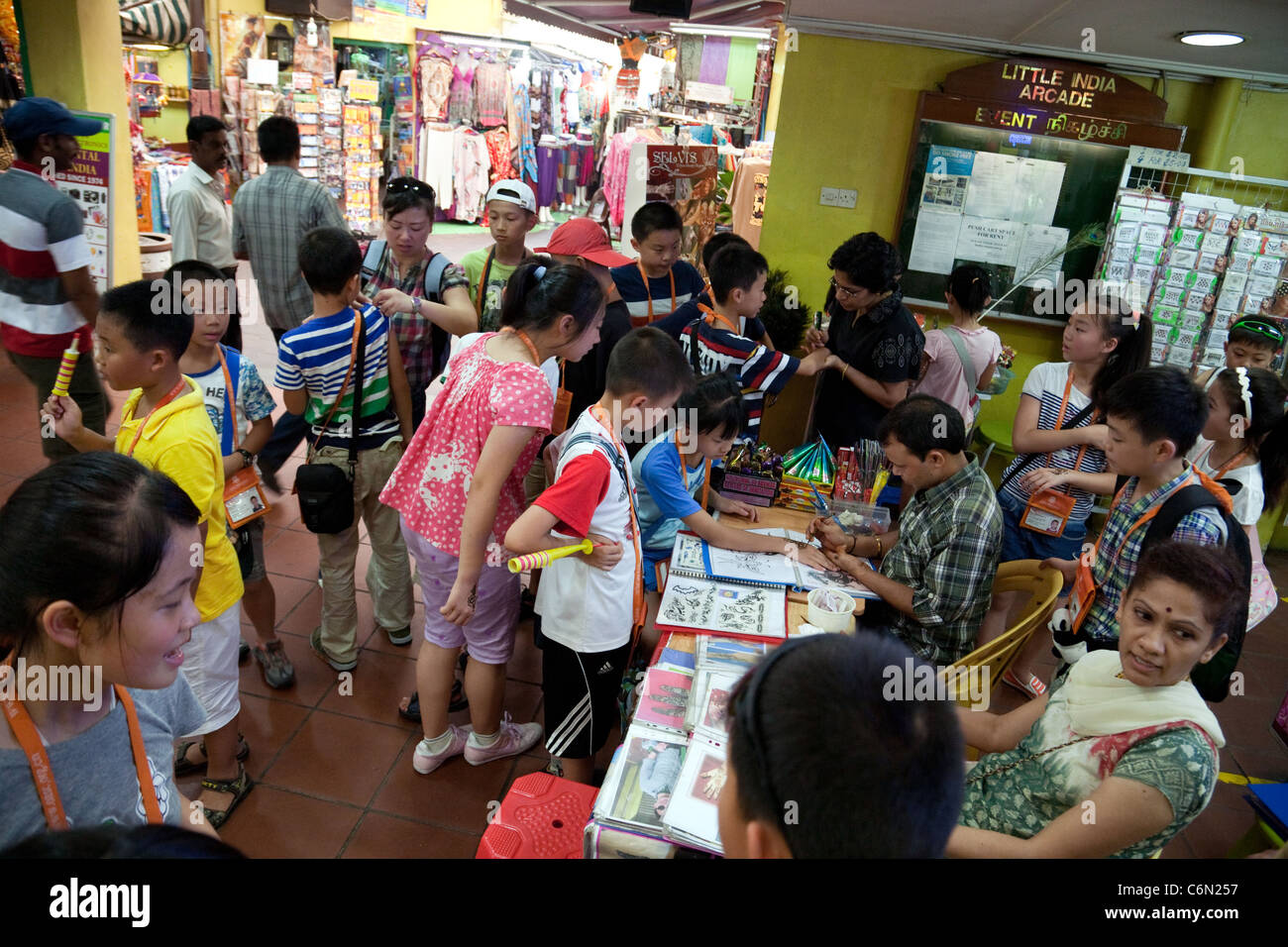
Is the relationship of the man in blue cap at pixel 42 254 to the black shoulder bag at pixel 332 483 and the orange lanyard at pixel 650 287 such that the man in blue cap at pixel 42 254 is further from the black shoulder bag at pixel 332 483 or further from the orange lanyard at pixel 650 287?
the orange lanyard at pixel 650 287

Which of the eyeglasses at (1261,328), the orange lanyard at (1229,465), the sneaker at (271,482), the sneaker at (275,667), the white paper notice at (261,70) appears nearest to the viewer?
the orange lanyard at (1229,465)

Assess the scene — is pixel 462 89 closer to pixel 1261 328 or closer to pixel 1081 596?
pixel 1261 328

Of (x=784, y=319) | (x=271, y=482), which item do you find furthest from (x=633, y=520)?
(x=784, y=319)

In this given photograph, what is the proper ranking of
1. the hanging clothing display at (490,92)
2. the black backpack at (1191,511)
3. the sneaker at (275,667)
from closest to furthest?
1. the black backpack at (1191,511)
2. the sneaker at (275,667)
3. the hanging clothing display at (490,92)

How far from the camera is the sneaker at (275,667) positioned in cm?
328

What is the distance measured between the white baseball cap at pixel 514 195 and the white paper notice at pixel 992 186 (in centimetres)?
284

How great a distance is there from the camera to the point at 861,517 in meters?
3.14

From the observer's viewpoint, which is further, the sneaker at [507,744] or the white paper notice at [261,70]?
the white paper notice at [261,70]

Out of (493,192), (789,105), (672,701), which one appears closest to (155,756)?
(672,701)

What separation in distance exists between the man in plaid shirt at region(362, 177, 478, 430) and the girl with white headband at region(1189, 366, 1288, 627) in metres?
2.96

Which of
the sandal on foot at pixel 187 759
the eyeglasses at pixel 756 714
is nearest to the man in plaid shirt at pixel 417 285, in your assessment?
the sandal on foot at pixel 187 759

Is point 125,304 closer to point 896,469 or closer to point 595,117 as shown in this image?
point 896,469

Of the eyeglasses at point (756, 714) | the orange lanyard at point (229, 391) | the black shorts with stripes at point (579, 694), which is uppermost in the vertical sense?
the eyeglasses at point (756, 714)

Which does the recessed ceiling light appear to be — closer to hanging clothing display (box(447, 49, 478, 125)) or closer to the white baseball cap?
the white baseball cap
